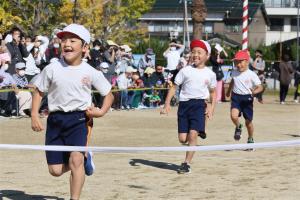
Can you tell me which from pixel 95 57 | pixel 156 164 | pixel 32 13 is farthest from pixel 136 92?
pixel 156 164

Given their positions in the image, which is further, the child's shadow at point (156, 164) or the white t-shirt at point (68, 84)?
the child's shadow at point (156, 164)

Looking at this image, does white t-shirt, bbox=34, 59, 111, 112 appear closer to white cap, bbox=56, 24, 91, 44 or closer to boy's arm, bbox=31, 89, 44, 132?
boy's arm, bbox=31, 89, 44, 132

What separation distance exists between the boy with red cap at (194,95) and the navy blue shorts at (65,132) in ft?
10.6

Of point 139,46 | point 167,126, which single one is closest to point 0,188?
point 167,126

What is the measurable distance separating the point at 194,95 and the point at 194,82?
0.62 feet

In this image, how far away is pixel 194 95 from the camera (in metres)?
10.7

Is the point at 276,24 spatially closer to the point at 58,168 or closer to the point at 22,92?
the point at 22,92

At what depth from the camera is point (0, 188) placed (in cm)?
876

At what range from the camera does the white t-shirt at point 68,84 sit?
7336 millimetres

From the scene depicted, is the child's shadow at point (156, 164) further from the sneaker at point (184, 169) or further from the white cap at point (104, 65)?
the white cap at point (104, 65)

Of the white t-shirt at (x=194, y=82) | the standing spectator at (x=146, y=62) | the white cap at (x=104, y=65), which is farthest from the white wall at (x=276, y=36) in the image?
the white t-shirt at (x=194, y=82)

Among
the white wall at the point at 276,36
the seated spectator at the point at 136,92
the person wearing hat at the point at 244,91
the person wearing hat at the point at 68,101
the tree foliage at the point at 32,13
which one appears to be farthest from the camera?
the white wall at the point at 276,36

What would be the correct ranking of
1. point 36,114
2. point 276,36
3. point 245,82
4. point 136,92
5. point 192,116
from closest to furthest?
point 36,114 < point 192,116 < point 245,82 < point 136,92 < point 276,36

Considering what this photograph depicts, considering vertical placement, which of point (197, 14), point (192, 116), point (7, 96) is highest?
point (197, 14)
